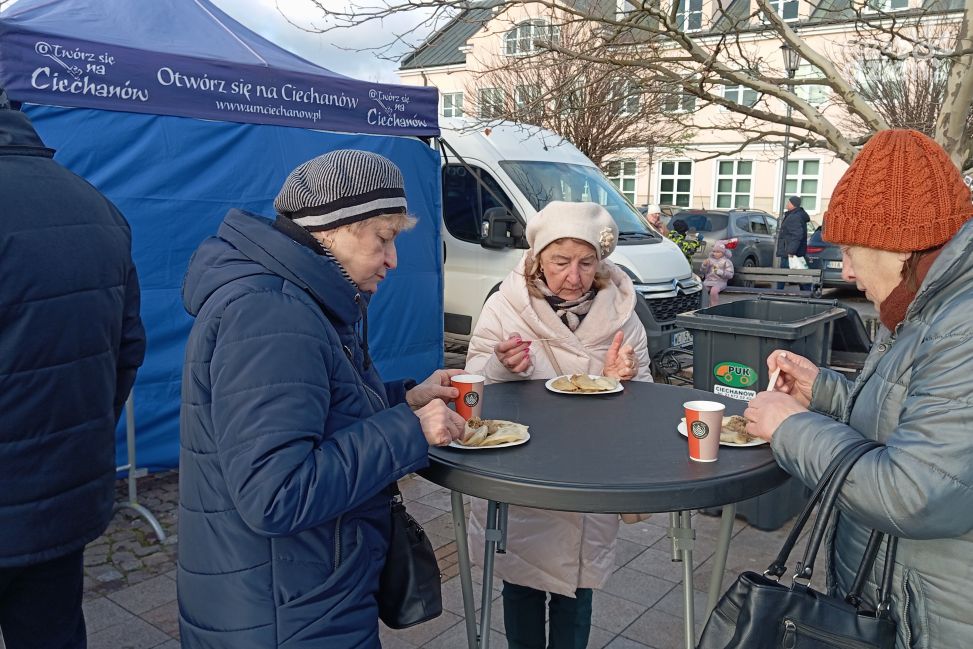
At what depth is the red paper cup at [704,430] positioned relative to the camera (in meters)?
1.89

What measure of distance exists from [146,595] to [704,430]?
2965mm

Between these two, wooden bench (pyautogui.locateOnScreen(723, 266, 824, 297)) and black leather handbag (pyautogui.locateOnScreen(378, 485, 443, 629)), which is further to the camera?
wooden bench (pyautogui.locateOnScreen(723, 266, 824, 297))

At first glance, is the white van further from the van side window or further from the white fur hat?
the white fur hat

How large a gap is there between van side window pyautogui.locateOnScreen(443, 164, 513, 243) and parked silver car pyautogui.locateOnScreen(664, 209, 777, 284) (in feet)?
35.0

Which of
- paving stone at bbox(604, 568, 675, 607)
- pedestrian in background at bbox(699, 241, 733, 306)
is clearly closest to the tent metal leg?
paving stone at bbox(604, 568, 675, 607)

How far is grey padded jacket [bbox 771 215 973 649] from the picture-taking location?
135 centimetres

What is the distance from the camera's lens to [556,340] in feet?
9.43

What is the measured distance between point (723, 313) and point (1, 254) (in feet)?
12.5

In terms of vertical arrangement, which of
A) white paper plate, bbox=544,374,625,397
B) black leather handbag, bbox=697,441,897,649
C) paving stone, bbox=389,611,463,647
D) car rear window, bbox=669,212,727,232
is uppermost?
car rear window, bbox=669,212,727,232

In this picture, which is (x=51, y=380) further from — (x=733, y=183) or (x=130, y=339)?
(x=733, y=183)

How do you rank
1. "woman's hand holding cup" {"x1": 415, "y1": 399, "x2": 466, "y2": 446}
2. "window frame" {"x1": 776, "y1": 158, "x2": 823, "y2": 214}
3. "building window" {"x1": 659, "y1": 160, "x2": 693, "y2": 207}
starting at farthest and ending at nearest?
"building window" {"x1": 659, "y1": 160, "x2": 693, "y2": 207} < "window frame" {"x1": 776, "y1": 158, "x2": 823, "y2": 214} < "woman's hand holding cup" {"x1": 415, "y1": 399, "x2": 466, "y2": 446}

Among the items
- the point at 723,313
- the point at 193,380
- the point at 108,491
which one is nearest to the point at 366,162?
the point at 193,380

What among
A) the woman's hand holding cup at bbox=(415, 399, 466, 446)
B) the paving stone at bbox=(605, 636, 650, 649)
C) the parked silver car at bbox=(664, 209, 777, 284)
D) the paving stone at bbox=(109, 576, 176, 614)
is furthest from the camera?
the parked silver car at bbox=(664, 209, 777, 284)

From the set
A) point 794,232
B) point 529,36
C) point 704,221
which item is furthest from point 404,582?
point 704,221
